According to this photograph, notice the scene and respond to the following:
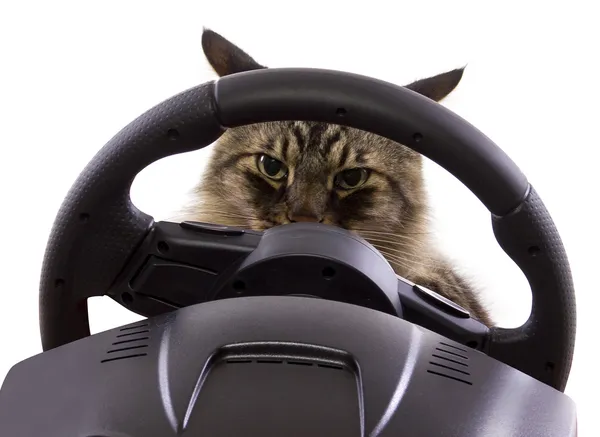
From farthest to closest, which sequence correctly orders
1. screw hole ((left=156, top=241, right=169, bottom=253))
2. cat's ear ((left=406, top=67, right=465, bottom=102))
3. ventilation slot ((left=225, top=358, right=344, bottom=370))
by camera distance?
1. cat's ear ((left=406, top=67, right=465, bottom=102))
2. screw hole ((left=156, top=241, right=169, bottom=253))
3. ventilation slot ((left=225, top=358, right=344, bottom=370))

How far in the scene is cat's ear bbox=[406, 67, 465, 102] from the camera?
4.96 ft

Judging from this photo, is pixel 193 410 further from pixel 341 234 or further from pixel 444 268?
pixel 444 268

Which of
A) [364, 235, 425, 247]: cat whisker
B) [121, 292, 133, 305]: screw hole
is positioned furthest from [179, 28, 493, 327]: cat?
[121, 292, 133, 305]: screw hole

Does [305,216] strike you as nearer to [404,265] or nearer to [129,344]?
[404,265]

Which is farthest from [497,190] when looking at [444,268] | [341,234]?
[444,268]

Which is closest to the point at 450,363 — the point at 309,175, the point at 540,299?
the point at 540,299

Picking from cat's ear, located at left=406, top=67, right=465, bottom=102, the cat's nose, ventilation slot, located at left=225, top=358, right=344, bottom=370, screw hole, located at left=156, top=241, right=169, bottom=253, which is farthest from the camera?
cat's ear, located at left=406, top=67, right=465, bottom=102

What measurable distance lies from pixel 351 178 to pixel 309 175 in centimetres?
11

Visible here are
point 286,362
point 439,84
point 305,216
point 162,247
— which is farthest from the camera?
point 439,84

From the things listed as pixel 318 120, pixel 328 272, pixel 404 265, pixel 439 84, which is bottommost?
pixel 404 265

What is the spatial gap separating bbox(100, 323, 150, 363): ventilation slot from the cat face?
74 cm

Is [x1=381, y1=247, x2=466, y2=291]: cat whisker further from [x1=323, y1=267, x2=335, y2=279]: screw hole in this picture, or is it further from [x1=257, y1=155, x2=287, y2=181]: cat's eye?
[x1=323, y1=267, x2=335, y2=279]: screw hole

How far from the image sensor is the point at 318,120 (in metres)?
0.67

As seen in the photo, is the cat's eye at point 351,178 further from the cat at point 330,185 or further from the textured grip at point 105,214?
the textured grip at point 105,214
